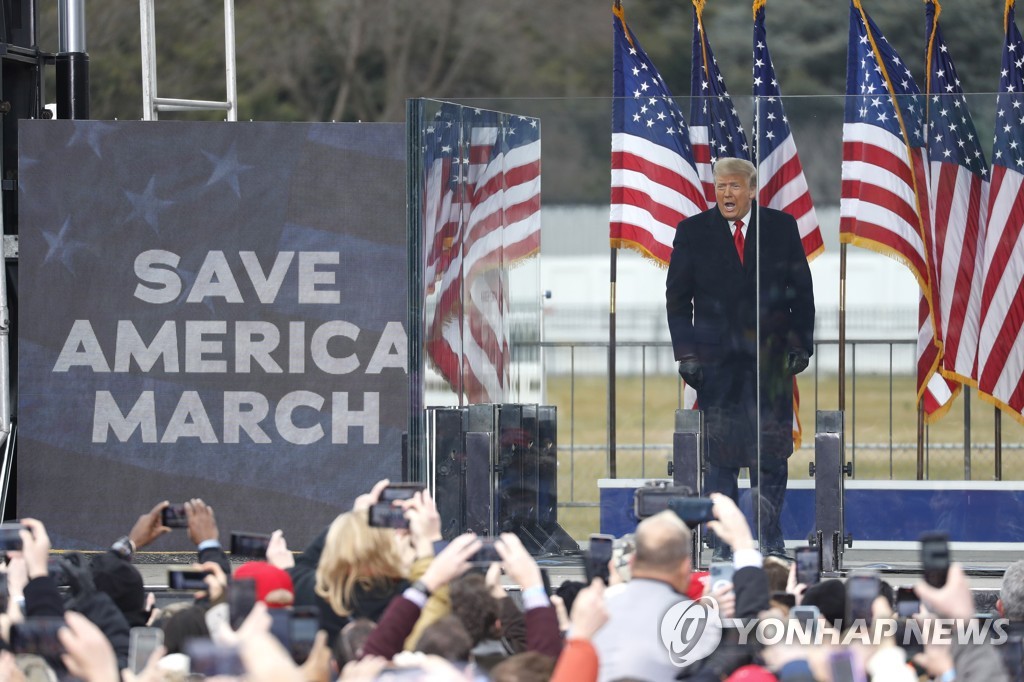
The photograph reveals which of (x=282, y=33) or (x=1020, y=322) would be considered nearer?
(x=1020, y=322)

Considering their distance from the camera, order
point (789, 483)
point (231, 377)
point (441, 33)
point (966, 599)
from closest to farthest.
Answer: point (966, 599) < point (789, 483) < point (231, 377) < point (441, 33)

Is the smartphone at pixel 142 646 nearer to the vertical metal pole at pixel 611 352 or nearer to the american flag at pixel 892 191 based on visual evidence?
the vertical metal pole at pixel 611 352

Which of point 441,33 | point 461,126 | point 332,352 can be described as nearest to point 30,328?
point 332,352

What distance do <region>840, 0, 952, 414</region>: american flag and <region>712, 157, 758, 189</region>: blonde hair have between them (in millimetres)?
466

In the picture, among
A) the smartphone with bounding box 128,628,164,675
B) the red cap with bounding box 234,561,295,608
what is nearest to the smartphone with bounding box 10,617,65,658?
the smartphone with bounding box 128,628,164,675

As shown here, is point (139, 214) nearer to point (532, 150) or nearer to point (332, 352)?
point (332, 352)

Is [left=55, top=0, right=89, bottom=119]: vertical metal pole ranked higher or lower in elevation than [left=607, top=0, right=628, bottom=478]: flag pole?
higher

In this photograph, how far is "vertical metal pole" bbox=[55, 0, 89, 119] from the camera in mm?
10953

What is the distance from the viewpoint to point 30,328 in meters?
10.7

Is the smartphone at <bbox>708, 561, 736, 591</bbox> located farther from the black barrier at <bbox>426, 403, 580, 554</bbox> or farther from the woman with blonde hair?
the black barrier at <bbox>426, 403, 580, 554</bbox>

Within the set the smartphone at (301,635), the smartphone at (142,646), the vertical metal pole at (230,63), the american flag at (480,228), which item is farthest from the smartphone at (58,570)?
the vertical metal pole at (230,63)

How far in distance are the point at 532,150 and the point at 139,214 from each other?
2.75m

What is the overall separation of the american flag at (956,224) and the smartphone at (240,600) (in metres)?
5.17

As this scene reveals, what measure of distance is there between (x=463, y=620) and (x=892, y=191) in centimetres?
477
